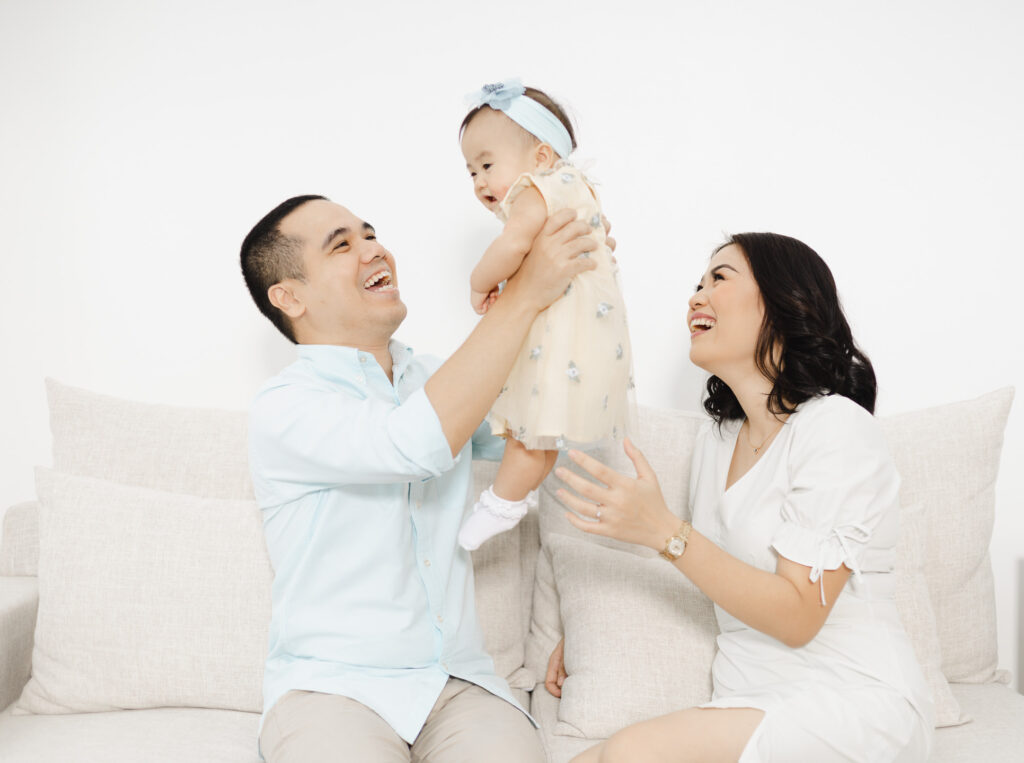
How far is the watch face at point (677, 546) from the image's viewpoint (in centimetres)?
144

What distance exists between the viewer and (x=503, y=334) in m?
1.41

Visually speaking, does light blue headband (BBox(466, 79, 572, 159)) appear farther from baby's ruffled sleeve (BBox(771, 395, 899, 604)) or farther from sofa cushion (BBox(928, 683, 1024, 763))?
sofa cushion (BBox(928, 683, 1024, 763))

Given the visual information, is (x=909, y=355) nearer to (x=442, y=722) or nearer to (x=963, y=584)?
(x=963, y=584)

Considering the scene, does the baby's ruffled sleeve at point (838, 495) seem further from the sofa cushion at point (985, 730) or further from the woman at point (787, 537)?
the sofa cushion at point (985, 730)

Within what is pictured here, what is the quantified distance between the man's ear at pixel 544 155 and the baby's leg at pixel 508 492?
0.56 m

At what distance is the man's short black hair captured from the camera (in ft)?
5.48

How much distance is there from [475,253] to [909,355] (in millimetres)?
1280

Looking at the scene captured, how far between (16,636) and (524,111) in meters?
1.61

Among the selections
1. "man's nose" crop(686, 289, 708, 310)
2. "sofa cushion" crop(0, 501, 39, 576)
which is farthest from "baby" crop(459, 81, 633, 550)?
"sofa cushion" crop(0, 501, 39, 576)

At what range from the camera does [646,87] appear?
2.33 meters

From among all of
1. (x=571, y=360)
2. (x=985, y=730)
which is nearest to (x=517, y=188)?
(x=571, y=360)

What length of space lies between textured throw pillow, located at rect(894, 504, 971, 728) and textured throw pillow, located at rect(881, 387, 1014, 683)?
0.06 metres

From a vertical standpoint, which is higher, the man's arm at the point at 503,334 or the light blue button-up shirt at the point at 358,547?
the man's arm at the point at 503,334

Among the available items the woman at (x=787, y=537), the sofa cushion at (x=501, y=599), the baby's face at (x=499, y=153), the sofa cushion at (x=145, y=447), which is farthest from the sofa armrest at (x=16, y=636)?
the baby's face at (x=499, y=153)
